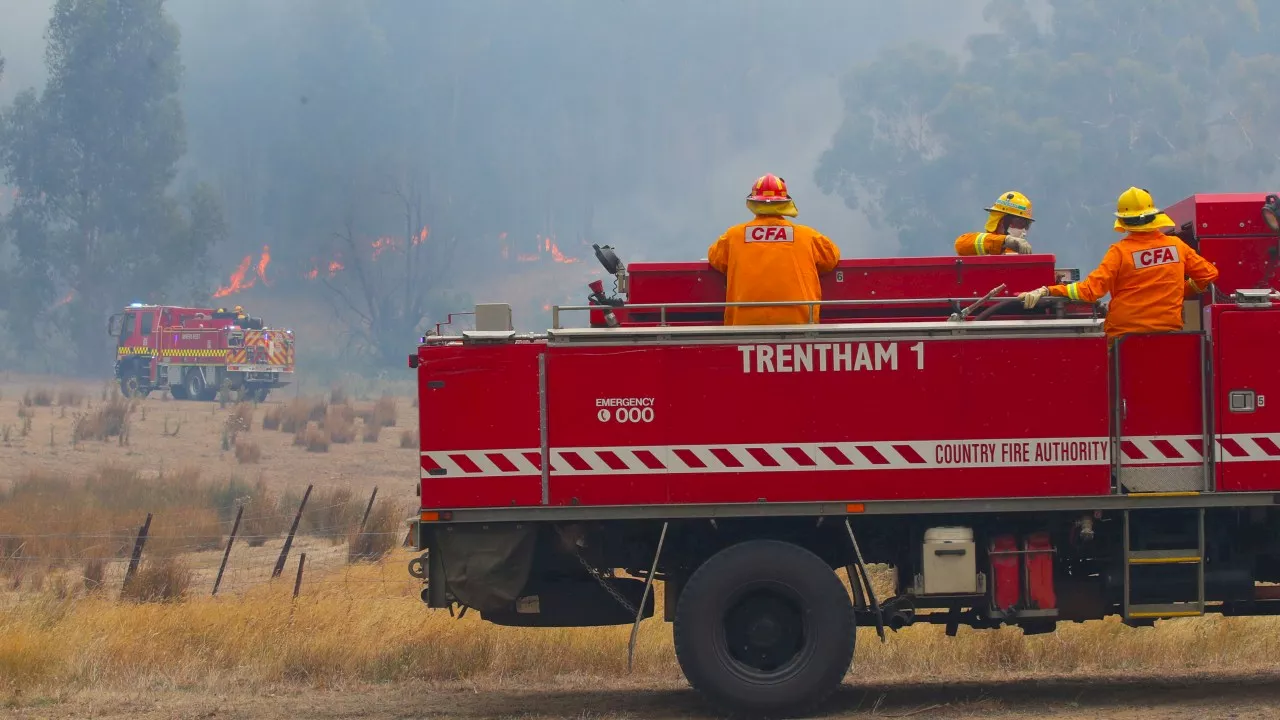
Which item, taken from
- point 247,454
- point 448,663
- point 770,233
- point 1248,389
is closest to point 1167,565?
point 1248,389

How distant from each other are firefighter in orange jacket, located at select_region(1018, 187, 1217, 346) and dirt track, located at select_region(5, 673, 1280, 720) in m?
2.39

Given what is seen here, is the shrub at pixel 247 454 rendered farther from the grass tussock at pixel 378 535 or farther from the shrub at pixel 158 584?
the shrub at pixel 158 584

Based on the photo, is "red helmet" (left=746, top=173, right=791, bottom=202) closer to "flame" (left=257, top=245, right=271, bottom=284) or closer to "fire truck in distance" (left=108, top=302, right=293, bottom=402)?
"fire truck in distance" (left=108, top=302, right=293, bottom=402)

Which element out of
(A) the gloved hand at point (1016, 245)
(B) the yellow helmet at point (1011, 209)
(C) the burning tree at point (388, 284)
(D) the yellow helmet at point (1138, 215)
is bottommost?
(A) the gloved hand at point (1016, 245)

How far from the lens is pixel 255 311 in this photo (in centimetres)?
9450

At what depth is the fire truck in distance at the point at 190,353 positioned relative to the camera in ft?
172

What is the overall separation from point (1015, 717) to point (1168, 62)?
3875 inches

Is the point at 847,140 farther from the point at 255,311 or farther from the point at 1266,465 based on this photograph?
the point at 1266,465

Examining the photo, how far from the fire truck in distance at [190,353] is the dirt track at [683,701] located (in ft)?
143

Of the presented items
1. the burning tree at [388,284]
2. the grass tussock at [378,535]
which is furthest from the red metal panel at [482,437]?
the burning tree at [388,284]

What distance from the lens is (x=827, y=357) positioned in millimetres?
8625

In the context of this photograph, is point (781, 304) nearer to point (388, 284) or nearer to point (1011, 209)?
point (1011, 209)

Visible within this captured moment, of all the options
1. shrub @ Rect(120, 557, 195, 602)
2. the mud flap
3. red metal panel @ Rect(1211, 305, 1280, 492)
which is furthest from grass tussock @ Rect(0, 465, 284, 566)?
red metal panel @ Rect(1211, 305, 1280, 492)

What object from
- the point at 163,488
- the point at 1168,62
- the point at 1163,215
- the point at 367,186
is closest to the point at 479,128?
the point at 367,186
